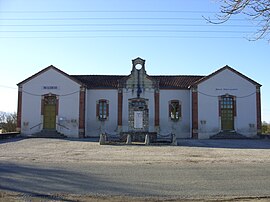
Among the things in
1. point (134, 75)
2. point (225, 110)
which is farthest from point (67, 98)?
point (225, 110)

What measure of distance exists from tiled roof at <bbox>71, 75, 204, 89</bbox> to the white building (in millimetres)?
163

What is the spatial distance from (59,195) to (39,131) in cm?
2616

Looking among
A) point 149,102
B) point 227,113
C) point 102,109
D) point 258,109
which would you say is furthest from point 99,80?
point 258,109

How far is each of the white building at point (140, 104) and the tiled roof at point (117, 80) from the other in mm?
163

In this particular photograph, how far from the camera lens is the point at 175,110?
34.3 m

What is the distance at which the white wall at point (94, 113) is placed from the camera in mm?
33906

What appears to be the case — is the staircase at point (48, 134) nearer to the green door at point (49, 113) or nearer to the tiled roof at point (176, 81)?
the green door at point (49, 113)

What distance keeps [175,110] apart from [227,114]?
4983 millimetres

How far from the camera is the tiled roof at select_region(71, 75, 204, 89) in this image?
1361 inches

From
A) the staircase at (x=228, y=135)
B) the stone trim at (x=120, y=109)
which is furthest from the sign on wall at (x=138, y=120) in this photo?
the staircase at (x=228, y=135)

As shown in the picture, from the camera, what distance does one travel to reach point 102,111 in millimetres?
34281

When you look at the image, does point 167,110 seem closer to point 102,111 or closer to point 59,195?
point 102,111

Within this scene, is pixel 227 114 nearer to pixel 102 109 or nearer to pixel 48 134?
pixel 102 109

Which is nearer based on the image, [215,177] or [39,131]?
[215,177]
